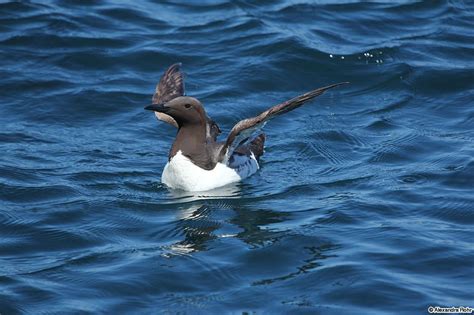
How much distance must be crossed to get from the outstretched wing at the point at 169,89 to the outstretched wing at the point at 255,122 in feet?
4.41

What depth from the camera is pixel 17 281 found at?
9258 mm

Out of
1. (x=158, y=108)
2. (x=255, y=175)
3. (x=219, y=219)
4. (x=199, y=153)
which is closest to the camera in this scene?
(x=219, y=219)

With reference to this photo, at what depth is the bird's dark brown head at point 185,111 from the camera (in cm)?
A: 1201

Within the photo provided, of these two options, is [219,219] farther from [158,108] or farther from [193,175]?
[158,108]

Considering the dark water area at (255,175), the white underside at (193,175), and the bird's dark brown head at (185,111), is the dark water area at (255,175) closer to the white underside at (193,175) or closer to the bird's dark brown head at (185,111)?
the white underside at (193,175)

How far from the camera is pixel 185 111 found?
39.6 ft

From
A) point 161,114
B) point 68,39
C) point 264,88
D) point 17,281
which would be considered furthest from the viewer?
point 68,39

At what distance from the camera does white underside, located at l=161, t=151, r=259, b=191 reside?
39.1 feet

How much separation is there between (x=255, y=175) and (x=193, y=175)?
100 centimetres

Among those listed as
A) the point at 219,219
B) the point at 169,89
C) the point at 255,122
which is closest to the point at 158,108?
the point at 255,122

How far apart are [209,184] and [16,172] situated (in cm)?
214

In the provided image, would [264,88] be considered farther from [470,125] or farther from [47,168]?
[47,168]

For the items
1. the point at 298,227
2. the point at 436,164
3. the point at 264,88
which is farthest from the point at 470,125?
the point at 298,227

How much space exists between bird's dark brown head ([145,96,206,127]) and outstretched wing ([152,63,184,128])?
44.1 inches
